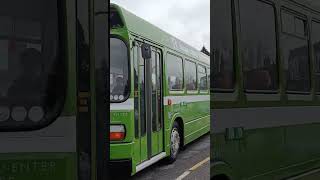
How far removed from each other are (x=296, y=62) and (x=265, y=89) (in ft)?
2.77

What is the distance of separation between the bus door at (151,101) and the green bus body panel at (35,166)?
9.85 ft

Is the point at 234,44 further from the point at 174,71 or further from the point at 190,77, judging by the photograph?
the point at 190,77

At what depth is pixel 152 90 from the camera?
7.32 m

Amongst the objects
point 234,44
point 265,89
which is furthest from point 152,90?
point 234,44

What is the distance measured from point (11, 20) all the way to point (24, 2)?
127 millimetres

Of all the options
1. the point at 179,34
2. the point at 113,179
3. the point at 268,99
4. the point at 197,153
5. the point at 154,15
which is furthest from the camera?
the point at 268,99

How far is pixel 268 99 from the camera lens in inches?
207

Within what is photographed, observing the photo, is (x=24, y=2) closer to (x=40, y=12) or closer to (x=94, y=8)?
(x=40, y=12)

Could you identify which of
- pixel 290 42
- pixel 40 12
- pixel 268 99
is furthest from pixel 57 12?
pixel 290 42

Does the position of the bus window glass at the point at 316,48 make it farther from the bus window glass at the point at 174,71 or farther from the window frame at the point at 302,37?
the bus window glass at the point at 174,71

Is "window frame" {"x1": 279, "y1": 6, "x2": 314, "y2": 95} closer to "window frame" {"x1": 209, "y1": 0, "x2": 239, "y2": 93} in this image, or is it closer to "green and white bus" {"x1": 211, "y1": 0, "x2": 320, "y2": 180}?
"green and white bus" {"x1": 211, "y1": 0, "x2": 320, "y2": 180}

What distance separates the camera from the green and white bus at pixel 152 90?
18.9 feet

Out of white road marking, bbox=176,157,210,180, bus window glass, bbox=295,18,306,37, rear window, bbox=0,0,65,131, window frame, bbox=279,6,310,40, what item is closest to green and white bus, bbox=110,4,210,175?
white road marking, bbox=176,157,210,180

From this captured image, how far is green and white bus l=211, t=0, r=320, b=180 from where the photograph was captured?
449 cm
